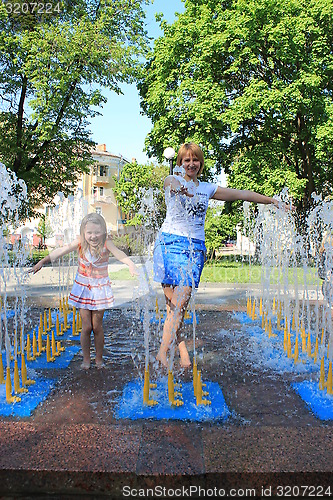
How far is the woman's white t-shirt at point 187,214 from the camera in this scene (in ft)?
11.3

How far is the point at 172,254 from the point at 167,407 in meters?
1.14

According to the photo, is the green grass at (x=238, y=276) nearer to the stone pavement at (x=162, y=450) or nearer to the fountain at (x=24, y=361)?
the fountain at (x=24, y=361)

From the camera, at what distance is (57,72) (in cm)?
1611

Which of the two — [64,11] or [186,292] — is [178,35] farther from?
[186,292]

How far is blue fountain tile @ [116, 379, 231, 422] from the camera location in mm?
2678

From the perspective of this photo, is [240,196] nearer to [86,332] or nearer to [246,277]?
[86,332]

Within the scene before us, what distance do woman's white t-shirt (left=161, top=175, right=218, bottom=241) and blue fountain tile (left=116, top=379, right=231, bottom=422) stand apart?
112 cm

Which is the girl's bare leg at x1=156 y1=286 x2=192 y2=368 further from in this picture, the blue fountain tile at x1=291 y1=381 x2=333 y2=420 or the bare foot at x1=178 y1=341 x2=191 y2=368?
the blue fountain tile at x1=291 y1=381 x2=333 y2=420

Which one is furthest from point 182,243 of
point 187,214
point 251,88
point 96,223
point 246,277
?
point 251,88

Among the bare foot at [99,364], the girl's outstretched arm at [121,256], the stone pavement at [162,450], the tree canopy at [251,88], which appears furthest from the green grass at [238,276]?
the stone pavement at [162,450]

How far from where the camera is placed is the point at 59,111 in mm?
17594

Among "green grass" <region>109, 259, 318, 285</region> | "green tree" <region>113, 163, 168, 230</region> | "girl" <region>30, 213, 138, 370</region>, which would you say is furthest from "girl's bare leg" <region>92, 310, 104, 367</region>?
"green tree" <region>113, 163, 168, 230</region>

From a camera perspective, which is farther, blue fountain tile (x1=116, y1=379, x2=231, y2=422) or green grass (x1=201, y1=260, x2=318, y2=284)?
green grass (x1=201, y1=260, x2=318, y2=284)

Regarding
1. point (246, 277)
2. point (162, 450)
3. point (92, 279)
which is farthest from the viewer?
point (246, 277)
